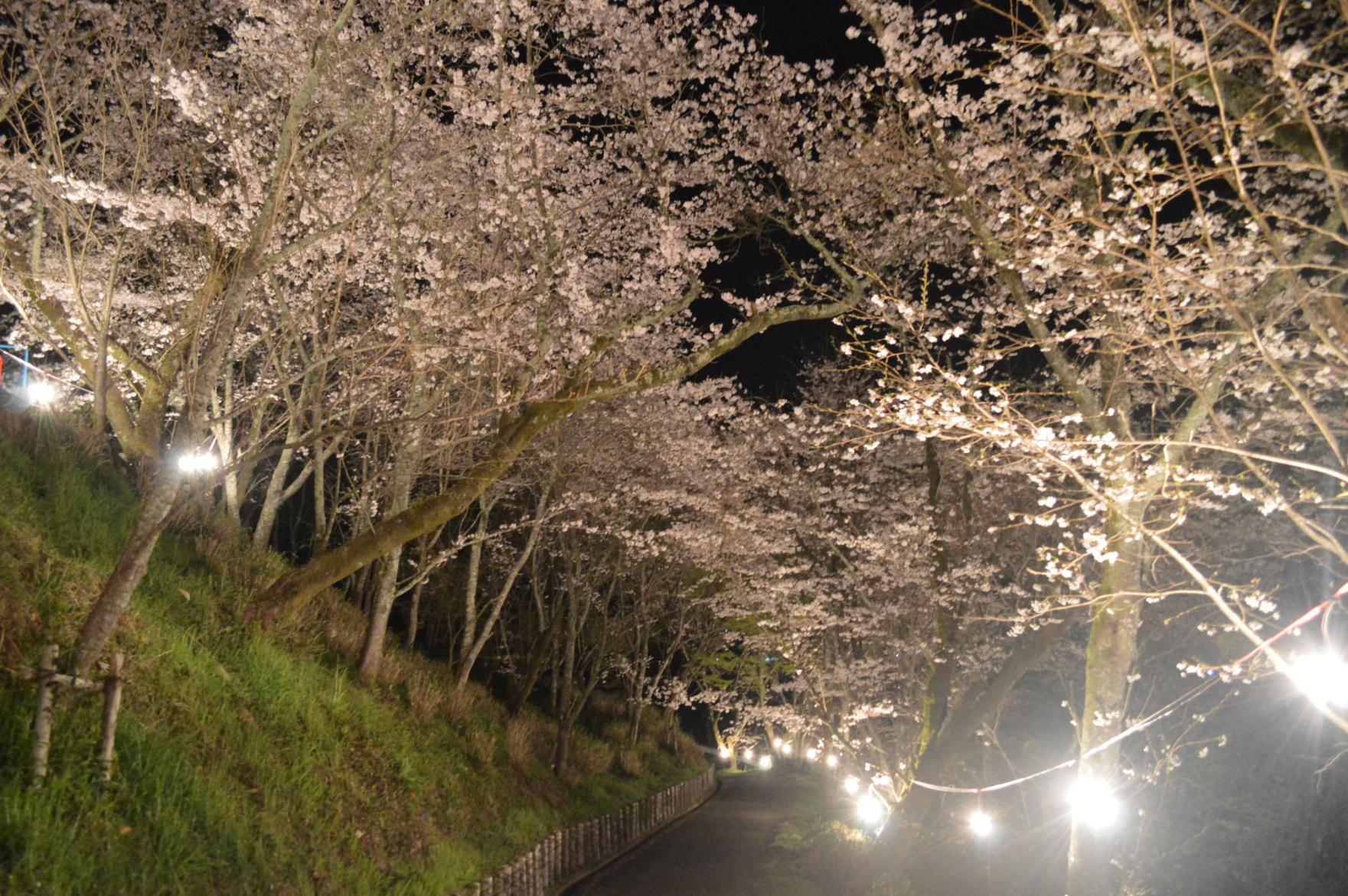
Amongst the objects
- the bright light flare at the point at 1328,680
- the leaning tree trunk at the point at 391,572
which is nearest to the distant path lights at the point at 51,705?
the leaning tree trunk at the point at 391,572

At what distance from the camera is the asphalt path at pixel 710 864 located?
13.5 m

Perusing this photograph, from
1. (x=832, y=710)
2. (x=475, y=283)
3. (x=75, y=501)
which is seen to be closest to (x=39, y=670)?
(x=75, y=501)

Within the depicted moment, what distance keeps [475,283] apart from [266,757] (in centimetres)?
506

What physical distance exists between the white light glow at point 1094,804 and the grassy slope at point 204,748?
609 cm

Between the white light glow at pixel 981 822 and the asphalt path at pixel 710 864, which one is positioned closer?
the white light glow at pixel 981 822

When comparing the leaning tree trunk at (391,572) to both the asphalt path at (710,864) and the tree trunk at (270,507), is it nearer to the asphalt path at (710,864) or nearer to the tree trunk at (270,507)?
the tree trunk at (270,507)

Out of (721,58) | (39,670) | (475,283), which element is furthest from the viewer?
(721,58)

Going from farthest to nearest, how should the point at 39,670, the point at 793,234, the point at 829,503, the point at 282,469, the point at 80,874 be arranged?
the point at 829,503
the point at 282,469
the point at 793,234
the point at 39,670
the point at 80,874

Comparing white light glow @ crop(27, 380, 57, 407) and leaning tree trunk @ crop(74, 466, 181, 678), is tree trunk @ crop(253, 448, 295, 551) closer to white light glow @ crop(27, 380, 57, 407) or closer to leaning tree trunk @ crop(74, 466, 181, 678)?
white light glow @ crop(27, 380, 57, 407)

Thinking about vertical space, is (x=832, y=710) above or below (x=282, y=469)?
below

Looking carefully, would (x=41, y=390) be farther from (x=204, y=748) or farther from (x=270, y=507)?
(x=204, y=748)

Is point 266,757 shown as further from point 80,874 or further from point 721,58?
point 721,58

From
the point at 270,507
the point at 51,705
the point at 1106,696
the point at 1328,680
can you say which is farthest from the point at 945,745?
the point at 51,705

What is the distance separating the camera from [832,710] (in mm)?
19781
